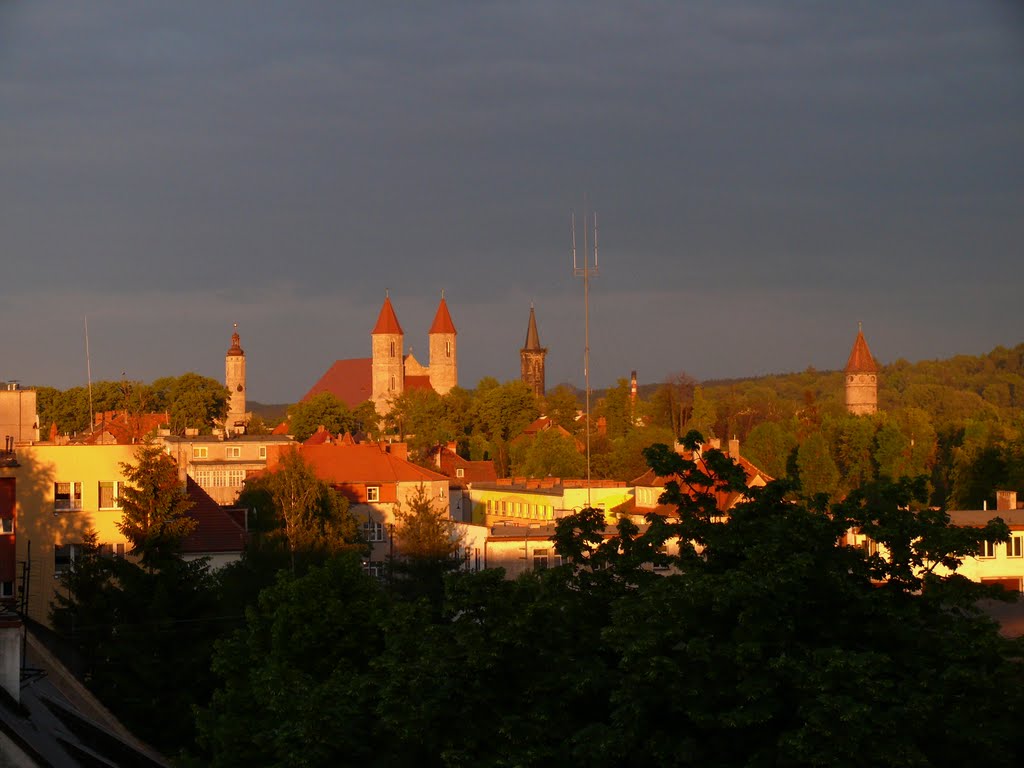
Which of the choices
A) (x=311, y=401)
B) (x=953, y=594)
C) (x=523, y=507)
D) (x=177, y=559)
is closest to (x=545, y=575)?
(x=953, y=594)

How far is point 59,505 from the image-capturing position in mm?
39281

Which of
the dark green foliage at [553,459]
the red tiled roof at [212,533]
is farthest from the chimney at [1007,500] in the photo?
the dark green foliage at [553,459]

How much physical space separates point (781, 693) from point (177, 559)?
64.7ft

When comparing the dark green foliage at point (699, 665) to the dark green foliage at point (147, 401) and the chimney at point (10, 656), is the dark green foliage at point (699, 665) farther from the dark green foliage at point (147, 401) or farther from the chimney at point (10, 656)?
the dark green foliage at point (147, 401)

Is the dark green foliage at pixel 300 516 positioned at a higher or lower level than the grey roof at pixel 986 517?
higher

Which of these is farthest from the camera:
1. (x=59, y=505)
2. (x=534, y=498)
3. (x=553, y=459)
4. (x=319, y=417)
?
(x=319, y=417)

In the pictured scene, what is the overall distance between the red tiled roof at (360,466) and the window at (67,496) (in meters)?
34.0

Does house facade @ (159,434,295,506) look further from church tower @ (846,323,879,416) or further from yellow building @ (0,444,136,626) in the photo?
church tower @ (846,323,879,416)

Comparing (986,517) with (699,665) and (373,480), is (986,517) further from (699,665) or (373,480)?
(699,665)

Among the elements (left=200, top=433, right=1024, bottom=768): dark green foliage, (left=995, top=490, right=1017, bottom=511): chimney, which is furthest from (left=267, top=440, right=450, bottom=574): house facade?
(left=200, top=433, right=1024, bottom=768): dark green foliage

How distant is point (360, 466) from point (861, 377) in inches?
4839

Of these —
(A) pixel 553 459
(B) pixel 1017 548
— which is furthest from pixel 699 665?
(A) pixel 553 459

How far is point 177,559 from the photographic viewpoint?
31.4 meters

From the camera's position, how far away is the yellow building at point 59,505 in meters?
37.9
